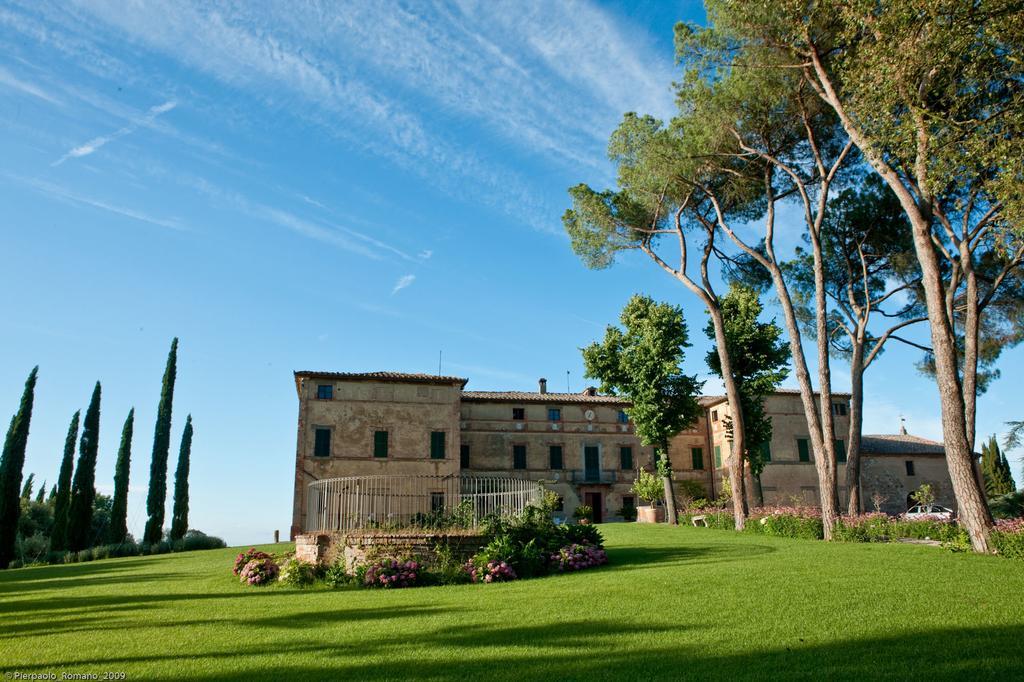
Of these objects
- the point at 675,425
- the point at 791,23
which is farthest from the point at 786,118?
the point at 675,425

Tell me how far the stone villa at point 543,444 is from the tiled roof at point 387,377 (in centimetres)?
5

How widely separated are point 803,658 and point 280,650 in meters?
5.10

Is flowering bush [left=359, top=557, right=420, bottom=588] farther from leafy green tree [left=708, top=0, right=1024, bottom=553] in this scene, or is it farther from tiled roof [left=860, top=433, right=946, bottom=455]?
tiled roof [left=860, top=433, right=946, bottom=455]

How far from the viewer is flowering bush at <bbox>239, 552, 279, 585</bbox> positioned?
1242 cm

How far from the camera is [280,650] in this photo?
6961 millimetres

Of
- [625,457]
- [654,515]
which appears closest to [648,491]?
[654,515]

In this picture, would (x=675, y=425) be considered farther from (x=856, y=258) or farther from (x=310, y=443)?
(x=310, y=443)

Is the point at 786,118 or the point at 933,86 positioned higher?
the point at 786,118

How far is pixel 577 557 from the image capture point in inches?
498

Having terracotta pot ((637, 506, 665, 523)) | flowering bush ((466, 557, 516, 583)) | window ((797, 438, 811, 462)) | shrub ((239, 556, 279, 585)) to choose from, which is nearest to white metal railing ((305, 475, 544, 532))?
shrub ((239, 556, 279, 585))

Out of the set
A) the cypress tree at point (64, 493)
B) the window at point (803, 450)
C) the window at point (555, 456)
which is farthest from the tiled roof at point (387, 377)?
the window at point (803, 450)

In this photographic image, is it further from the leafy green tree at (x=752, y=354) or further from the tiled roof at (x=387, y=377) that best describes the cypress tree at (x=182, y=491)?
the leafy green tree at (x=752, y=354)

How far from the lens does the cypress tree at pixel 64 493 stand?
29625 millimetres

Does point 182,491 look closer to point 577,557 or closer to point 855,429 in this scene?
point 577,557
